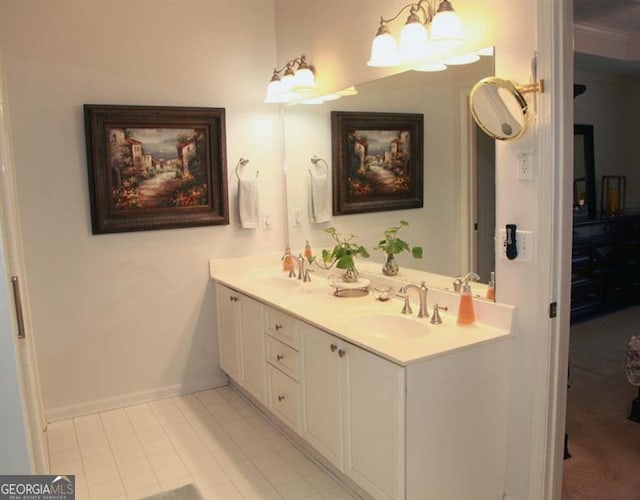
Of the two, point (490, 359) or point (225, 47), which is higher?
point (225, 47)

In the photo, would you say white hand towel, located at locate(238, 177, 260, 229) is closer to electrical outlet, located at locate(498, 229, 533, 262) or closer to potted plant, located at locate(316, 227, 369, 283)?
potted plant, located at locate(316, 227, 369, 283)

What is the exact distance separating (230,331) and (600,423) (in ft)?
7.41

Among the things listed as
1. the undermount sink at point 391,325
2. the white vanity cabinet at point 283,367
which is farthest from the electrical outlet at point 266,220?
the undermount sink at point 391,325

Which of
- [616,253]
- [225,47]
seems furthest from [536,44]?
[616,253]

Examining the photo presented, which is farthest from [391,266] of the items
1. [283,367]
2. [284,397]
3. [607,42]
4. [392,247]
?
[607,42]

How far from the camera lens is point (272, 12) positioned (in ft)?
11.8

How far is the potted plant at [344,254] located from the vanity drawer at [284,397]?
2.08 feet

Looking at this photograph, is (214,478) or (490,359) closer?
(490,359)

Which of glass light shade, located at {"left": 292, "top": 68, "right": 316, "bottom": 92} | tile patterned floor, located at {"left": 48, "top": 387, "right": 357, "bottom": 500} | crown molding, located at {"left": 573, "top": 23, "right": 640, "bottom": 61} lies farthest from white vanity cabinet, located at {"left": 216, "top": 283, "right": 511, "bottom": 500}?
crown molding, located at {"left": 573, "top": 23, "right": 640, "bottom": 61}

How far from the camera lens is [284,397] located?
2781 mm

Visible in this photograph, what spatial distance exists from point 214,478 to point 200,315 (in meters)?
1.28

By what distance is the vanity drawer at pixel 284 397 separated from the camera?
8.73 feet

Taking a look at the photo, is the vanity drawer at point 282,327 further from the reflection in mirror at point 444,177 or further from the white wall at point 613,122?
the white wall at point 613,122

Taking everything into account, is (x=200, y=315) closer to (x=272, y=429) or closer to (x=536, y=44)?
(x=272, y=429)
